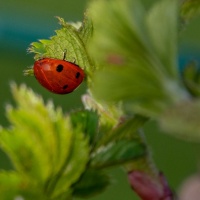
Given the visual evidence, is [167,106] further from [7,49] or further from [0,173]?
[7,49]

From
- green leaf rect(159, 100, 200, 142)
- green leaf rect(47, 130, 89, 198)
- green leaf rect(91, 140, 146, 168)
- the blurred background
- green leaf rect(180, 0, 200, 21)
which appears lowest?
green leaf rect(159, 100, 200, 142)

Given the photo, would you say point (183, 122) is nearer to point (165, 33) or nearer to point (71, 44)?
point (165, 33)

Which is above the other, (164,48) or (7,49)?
(7,49)

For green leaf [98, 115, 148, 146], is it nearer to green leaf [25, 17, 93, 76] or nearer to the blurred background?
green leaf [25, 17, 93, 76]

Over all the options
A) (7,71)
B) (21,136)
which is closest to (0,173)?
(21,136)

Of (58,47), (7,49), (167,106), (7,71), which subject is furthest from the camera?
(7,49)

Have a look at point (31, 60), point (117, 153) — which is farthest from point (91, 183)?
point (31, 60)

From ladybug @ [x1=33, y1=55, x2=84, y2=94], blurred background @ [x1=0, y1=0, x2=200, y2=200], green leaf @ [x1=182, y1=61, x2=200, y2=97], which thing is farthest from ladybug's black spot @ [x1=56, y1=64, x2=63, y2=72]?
blurred background @ [x1=0, y1=0, x2=200, y2=200]
